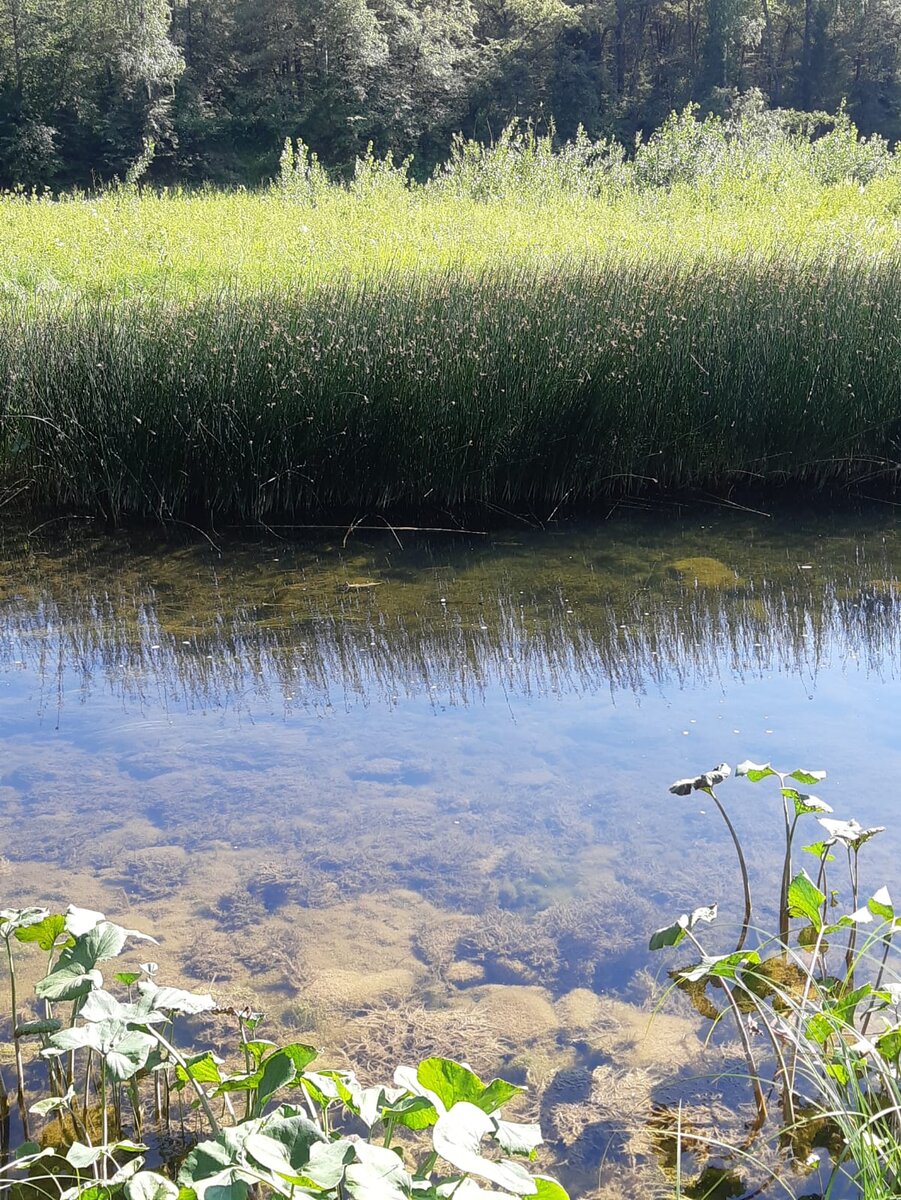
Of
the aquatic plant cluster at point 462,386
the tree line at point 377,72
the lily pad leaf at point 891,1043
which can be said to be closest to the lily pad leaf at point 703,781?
the lily pad leaf at point 891,1043

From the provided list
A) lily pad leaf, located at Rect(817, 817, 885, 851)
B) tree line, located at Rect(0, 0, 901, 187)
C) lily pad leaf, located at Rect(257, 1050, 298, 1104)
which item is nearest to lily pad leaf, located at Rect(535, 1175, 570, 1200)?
lily pad leaf, located at Rect(257, 1050, 298, 1104)

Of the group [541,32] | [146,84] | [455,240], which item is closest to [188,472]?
[455,240]

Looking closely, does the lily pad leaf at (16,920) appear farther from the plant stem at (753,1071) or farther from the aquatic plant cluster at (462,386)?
the aquatic plant cluster at (462,386)

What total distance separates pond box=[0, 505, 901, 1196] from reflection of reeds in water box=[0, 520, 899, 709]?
0.02 metres

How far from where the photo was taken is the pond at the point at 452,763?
186 cm

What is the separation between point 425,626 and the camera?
377 cm

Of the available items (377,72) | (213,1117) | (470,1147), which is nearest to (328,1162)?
(470,1147)

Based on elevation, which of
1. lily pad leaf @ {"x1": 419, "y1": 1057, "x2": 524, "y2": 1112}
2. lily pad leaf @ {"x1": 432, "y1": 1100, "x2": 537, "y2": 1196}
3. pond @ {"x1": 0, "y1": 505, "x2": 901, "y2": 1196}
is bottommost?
pond @ {"x1": 0, "y1": 505, "x2": 901, "y2": 1196}

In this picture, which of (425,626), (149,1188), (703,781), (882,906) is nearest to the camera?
(149,1188)

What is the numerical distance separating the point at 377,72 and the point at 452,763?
30.0m

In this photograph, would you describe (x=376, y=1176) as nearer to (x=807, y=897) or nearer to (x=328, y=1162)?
(x=328, y=1162)

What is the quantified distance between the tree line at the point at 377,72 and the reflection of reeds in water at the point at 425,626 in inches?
893

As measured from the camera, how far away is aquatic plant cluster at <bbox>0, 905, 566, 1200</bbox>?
3.24 ft

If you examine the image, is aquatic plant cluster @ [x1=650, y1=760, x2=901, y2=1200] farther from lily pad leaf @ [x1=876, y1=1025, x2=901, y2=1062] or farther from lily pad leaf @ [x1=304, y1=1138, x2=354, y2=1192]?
lily pad leaf @ [x1=304, y1=1138, x2=354, y2=1192]
